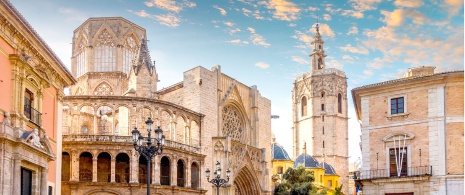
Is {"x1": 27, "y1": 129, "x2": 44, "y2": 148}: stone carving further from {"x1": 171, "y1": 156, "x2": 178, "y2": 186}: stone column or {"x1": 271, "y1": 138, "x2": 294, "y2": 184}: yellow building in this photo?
{"x1": 271, "y1": 138, "x2": 294, "y2": 184}: yellow building

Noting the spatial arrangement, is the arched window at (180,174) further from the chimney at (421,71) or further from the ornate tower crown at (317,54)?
the ornate tower crown at (317,54)

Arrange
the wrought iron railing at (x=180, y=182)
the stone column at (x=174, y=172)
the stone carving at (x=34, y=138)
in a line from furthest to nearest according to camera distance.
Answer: the wrought iron railing at (x=180, y=182) → the stone column at (x=174, y=172) → the stone carving at (x=34, y=138)

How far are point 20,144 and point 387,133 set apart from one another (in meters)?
16.2

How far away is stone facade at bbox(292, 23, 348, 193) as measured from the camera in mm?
83188

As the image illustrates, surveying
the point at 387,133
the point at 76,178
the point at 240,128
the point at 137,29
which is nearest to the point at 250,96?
the point at 240,128

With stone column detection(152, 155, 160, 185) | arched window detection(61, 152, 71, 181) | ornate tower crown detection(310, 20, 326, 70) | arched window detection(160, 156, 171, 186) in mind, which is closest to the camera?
arched window detection(61, 152, 71, 181)

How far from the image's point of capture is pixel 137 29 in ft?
173

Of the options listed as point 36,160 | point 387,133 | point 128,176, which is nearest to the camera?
point 36,160

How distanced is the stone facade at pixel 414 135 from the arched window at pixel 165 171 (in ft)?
43.9

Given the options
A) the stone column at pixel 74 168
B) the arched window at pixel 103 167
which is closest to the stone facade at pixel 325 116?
the arched window at pixel 103 167

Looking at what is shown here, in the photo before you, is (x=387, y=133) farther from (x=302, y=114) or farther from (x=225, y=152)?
(x=302, y=114)

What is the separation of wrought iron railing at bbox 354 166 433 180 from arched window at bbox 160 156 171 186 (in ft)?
42.9

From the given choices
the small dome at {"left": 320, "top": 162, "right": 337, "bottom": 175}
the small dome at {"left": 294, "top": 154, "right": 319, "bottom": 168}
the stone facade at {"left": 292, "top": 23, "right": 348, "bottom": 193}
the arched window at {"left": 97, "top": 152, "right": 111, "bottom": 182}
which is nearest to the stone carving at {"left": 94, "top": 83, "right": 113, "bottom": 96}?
the arched window at {"left": 97, "top": 152, "right": 111, "bottom": 182}

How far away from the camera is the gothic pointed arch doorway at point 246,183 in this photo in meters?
46.2
